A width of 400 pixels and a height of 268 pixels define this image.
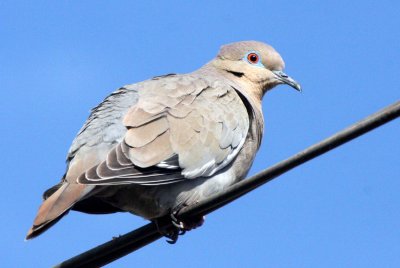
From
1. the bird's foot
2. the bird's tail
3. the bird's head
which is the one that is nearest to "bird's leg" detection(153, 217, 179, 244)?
the bird's foot

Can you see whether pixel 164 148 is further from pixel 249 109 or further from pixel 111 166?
pixel 249 109

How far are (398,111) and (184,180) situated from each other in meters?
2.32

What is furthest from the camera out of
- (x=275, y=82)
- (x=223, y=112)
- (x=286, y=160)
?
(x=275, y=82)

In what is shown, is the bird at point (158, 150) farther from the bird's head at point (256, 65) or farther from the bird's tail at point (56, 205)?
the bird's head at point (256, 65)

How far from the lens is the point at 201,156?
578 cm

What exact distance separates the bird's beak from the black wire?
7.18ft

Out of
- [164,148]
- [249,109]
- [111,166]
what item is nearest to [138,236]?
[111,166]

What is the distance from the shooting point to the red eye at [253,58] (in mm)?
7398

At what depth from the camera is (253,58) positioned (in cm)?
741

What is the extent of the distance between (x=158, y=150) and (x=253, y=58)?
212cm

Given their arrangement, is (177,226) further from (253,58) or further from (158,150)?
(253,58)

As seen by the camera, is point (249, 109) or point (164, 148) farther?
point (249, 109)

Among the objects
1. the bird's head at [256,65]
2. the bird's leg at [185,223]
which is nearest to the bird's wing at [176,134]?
the bird's leg at [185,223]

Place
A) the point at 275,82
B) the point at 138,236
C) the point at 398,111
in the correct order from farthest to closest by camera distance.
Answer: the point at 275,82 → the point at 138,236 → the point at 398,111
